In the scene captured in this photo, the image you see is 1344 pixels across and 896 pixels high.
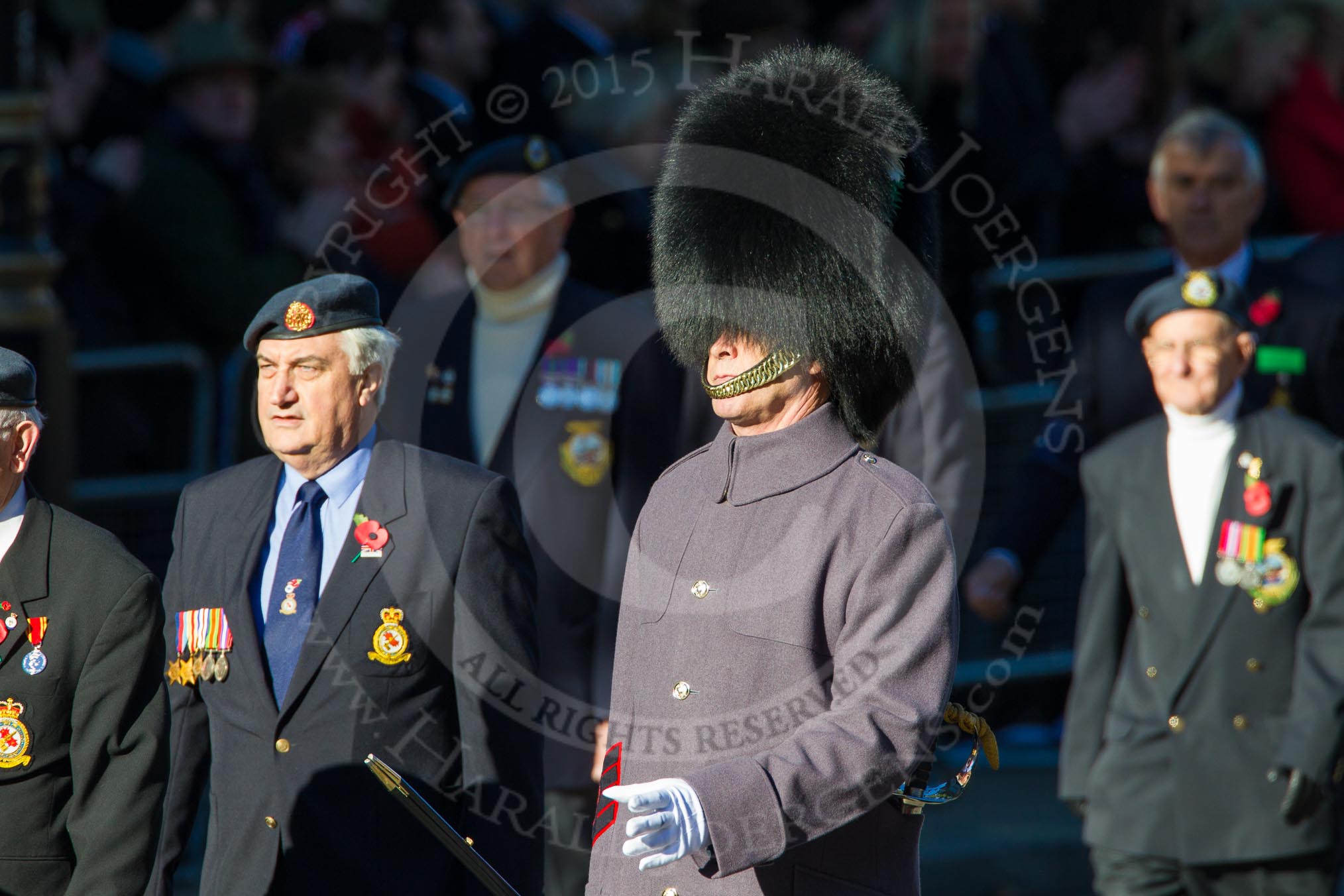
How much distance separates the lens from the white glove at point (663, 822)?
120 inches

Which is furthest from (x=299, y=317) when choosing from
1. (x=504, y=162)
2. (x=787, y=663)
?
(x=504, y=162)

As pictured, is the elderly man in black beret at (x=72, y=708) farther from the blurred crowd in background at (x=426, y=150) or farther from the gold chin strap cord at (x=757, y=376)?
the blurred crowd in background at (x=426, y=150)

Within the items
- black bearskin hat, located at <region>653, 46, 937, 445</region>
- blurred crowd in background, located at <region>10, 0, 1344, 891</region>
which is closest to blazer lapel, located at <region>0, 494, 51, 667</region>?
black bearskin hat, located at <region>653, 46, 937, 445</region>

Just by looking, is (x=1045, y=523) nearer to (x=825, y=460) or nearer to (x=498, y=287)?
(x=498, y=287)

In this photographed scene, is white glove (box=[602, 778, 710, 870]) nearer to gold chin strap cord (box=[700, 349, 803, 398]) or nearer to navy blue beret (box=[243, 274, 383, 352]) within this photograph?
gold chin strap cord (box=[700, 349, 803, 398])

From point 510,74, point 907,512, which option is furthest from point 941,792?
point 510,74

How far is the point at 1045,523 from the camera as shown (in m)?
6.43

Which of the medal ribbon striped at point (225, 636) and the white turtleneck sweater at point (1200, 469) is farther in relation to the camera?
the white turtleneck sweater at point (1200, 469)

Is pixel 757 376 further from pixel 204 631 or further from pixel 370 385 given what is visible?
pixel 204 631

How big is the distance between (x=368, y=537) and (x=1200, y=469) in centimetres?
275

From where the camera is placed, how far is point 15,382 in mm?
3854

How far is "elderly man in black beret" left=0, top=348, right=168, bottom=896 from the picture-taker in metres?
3.74

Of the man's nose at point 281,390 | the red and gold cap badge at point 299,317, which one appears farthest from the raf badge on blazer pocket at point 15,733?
the red and gold cap badge at point 299,317

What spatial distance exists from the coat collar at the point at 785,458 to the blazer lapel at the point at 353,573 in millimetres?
850
